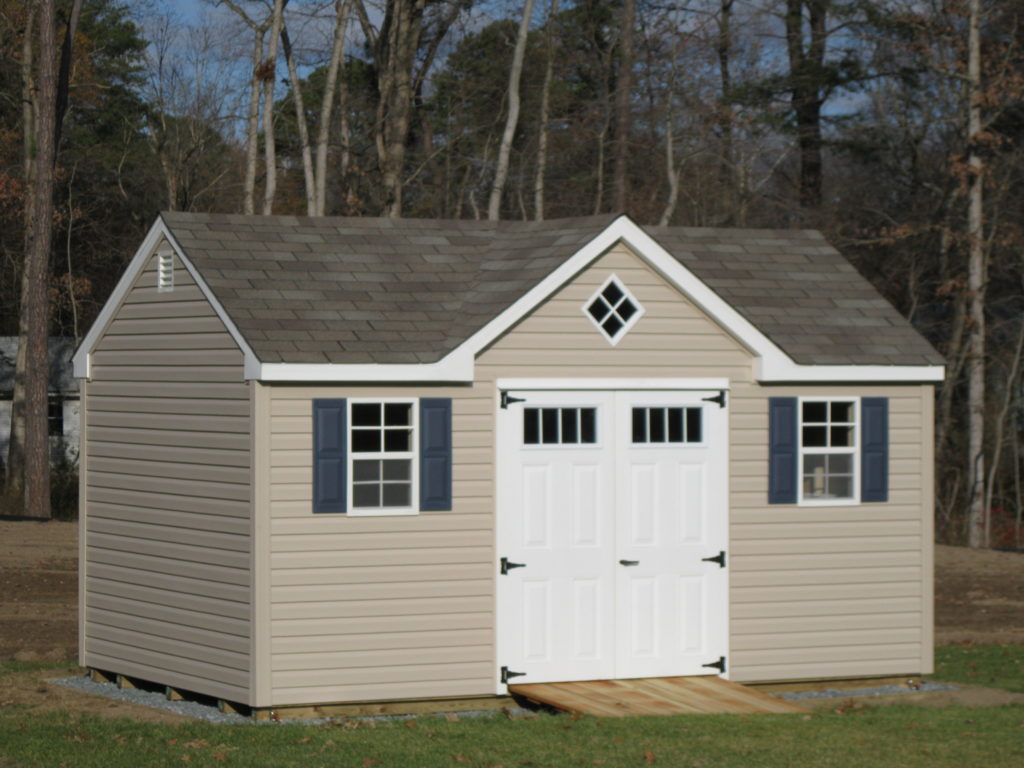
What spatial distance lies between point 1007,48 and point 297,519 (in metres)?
23.1

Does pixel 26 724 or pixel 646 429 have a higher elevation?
pixel 646 429

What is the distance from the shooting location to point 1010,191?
3228 centimetres

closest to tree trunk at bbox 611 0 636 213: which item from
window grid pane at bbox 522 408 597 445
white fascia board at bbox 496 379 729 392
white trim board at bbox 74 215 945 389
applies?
white trim board at bbox 74 215 945 389

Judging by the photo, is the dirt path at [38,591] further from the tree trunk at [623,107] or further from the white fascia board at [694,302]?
the tree trunk at [623,107]

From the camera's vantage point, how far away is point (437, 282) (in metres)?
13.8

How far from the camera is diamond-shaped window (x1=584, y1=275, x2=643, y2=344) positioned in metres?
13.3

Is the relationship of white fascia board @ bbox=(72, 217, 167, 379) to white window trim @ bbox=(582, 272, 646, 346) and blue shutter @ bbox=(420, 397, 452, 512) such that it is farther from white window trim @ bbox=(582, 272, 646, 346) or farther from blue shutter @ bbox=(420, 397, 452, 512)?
white window trim @ bbox=(582, 272, 646, 346)

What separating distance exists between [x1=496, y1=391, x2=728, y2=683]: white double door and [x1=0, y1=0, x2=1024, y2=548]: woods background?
17692mm

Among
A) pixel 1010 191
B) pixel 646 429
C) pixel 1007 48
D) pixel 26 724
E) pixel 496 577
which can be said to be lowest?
pixel 26 724

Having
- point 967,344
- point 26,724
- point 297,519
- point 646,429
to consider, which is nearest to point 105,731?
point 26,724

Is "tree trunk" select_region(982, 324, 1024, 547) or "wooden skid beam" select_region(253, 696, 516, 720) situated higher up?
"tree trunk" select_region(982, 324, 1024, 547)

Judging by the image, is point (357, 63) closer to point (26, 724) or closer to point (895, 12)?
point (895, 12)

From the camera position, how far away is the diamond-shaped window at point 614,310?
13289mm

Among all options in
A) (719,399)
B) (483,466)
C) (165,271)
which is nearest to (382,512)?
(483,466)
